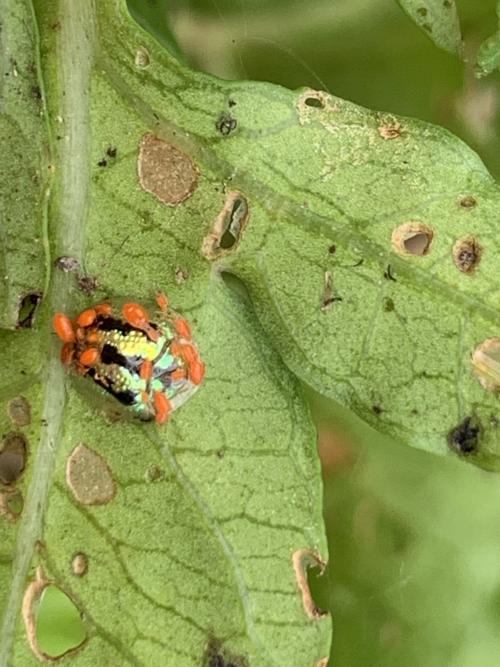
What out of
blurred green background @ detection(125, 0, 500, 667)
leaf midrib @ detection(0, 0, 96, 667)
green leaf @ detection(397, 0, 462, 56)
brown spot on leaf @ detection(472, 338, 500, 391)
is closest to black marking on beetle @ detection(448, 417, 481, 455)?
brown spot on leaf @ detection(472, 338, 500, 391)

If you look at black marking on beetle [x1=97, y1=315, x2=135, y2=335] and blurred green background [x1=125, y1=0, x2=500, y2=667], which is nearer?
black marking on beetle [x1=97, y1=315, x2=135, y2=335]

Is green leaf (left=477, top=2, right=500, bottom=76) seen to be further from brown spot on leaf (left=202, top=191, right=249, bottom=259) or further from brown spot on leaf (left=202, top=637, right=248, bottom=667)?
brown spot on leaf (left=202, top=637, right=248, bottom=667)

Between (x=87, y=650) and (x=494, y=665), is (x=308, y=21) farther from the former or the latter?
(x=494, y=665)

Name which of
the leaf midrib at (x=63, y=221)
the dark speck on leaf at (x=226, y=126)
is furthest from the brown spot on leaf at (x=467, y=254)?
the leaf midrib at (x=63, y=221)

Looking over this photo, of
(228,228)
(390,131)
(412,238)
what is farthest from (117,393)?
(390,131)

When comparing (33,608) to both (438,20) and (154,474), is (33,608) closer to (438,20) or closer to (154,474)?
(154,474)

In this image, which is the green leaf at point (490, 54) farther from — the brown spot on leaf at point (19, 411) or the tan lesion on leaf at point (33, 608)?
the tan lesion on leaf at point (33, 608)

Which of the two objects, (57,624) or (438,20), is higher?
(438,20)
